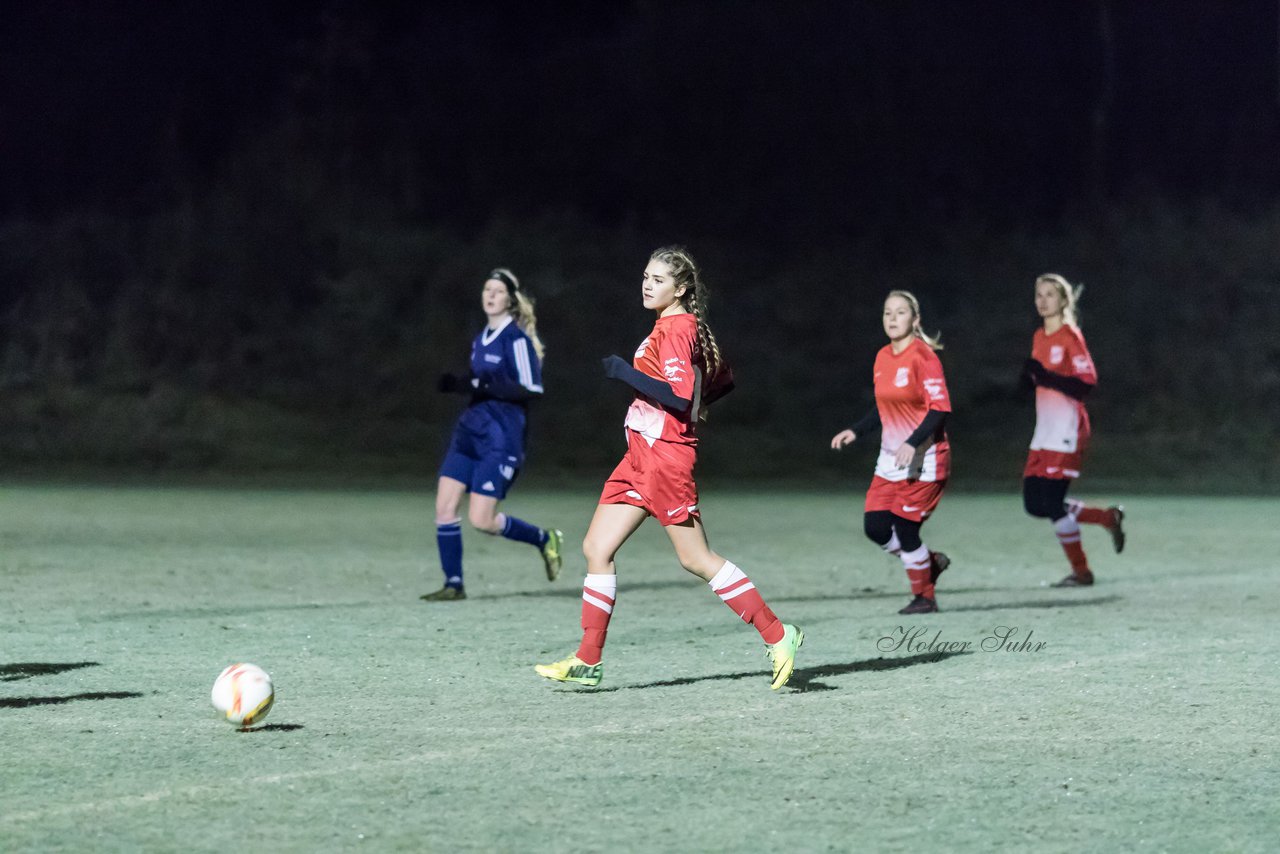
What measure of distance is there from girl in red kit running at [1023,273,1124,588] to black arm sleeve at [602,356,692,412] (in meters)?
5.23

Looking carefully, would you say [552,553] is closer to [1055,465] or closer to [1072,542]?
[1055,465]

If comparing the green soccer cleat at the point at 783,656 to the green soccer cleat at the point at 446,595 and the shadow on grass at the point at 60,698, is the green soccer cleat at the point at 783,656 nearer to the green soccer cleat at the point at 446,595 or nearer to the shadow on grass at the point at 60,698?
the shadow on grass at the point at 60,698

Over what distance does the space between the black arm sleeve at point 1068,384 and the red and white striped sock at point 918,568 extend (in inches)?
80.6

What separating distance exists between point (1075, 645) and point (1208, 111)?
111 ft

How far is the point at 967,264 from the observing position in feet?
118

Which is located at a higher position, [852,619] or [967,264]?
[967,264]

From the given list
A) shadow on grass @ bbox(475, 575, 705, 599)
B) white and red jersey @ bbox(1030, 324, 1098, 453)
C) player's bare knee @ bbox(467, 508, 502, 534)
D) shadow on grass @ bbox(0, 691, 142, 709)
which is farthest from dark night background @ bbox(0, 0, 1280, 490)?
shadow on grass @ bbox(0, 691, 142, 709)

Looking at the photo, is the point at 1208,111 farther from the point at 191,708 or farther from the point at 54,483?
the point at 191,708

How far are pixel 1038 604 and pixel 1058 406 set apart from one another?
1.63m

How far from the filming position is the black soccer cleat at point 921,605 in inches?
405

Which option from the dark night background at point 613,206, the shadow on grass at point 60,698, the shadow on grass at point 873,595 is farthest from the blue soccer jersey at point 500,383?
the dark night background at point 613,206

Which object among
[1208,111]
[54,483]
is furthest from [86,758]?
[1208,111]

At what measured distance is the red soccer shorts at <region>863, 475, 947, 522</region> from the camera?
1012 centimetres
